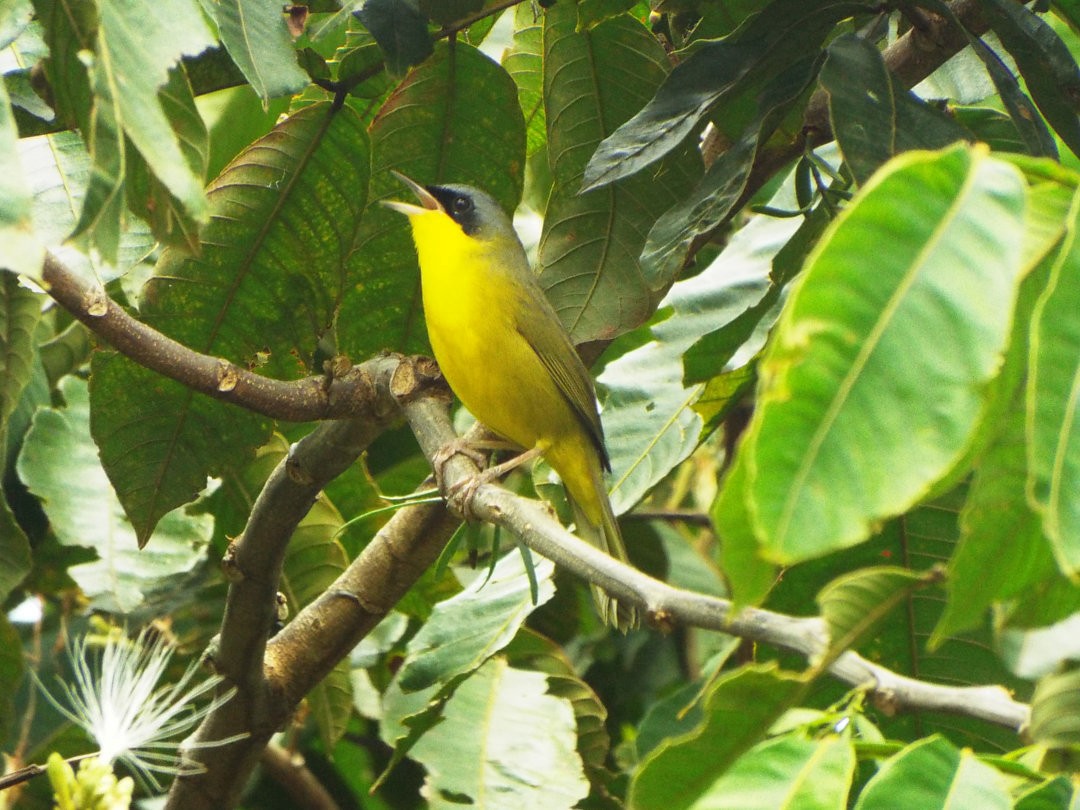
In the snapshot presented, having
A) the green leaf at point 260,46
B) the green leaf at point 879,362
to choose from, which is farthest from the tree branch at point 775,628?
the green leaf at point 260,46

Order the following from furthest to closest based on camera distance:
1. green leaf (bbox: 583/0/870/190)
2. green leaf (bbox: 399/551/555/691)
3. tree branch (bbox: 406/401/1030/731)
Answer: green leaf (bbox: 399/551/555/691)
green leaf (bbox: 583/0/870/190)
tree branch (bbox: 406/401/1030/731)

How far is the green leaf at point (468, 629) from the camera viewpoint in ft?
9.44

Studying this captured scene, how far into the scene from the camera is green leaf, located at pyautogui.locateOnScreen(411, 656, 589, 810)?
301cm

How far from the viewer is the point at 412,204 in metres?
2.94

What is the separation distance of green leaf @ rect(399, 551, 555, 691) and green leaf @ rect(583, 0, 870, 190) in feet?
3.54

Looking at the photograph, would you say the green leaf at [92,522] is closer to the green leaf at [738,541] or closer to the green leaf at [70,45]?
the green leaf at [70,45]

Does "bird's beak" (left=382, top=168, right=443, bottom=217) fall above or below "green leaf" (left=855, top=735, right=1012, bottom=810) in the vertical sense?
above

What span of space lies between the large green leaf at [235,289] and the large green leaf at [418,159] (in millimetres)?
128

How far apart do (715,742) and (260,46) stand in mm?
1366

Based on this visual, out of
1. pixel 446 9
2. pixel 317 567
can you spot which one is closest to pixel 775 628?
pixel 446 9

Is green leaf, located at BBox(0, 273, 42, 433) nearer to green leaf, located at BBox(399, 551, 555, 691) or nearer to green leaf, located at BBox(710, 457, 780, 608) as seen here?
green leaf, located at BBox(399, 551, 555, 691)

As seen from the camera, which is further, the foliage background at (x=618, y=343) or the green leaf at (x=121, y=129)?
the green leaf at (x=121, y=129)

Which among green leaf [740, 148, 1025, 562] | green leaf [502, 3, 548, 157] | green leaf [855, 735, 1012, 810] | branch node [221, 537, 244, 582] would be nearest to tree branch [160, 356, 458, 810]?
branch node [221, 537, 244, 582]

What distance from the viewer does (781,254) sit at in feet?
8.06
